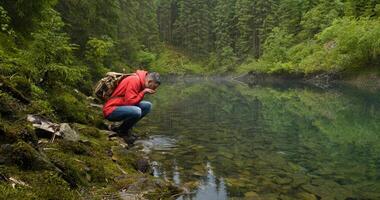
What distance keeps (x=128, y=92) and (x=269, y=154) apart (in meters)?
3.68

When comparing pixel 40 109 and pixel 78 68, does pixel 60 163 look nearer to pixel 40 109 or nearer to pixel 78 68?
pixel 40 109

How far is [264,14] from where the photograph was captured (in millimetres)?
88375

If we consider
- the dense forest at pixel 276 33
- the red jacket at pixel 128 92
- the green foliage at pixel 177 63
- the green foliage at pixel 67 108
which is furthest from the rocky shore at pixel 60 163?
the green foliage at pixel 177 63

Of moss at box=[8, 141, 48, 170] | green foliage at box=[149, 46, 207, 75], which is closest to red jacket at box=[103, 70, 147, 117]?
moss at box=[8, 141, 48, 170]

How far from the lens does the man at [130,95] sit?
10.2 metres

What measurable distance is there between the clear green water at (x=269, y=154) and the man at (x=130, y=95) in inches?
40.5

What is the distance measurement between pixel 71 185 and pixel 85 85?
11.6 m

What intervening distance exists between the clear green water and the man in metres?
1.03

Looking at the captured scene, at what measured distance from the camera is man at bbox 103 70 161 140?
1017cm

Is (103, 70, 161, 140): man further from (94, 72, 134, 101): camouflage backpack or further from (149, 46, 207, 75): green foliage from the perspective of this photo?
(149, 46, 207, 75): green foliage

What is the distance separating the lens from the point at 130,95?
10.3 metres

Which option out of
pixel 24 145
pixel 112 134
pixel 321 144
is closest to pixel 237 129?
pixel 321 144

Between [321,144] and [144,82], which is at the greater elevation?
[144,82]

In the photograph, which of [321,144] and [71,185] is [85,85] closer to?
[321,144]
